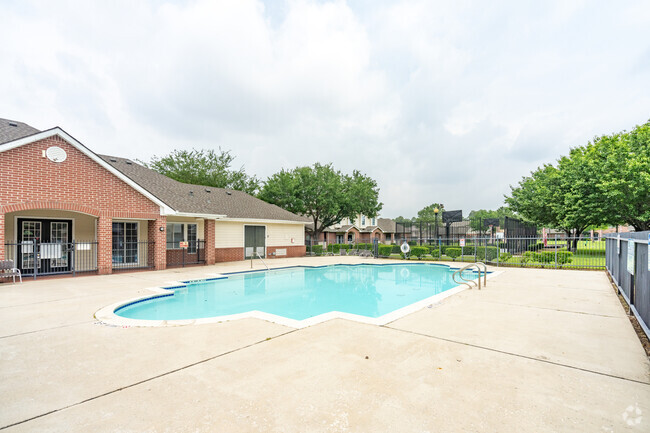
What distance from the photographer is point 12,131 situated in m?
12.1

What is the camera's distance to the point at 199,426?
246 centimetres

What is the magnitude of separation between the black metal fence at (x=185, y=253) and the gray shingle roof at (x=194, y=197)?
2.06 m

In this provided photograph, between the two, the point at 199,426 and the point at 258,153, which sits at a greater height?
the point at 258,153

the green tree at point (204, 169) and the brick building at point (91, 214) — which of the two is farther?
the green tree at point (204, 169)

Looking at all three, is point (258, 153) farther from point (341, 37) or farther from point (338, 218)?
point (341, 37)

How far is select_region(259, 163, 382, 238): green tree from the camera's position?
99.0 ft

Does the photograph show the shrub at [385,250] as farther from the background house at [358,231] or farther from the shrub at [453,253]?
the background house at [358,231]

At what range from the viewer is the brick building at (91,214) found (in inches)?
419

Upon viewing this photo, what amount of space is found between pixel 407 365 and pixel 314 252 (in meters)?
22.6

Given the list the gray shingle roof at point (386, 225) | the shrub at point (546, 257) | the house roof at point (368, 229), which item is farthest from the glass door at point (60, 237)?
the gray shingle roof at point (386, 225)

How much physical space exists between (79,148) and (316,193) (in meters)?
20.6

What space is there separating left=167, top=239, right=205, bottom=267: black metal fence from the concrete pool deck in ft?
33.9

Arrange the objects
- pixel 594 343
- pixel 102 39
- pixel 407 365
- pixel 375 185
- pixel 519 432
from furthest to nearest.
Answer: pixel 375 185 → pixel 102 39 → pixel 594 343 → pixel 407 365 → pixel 519 432

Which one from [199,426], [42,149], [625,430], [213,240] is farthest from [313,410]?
[213,240]
